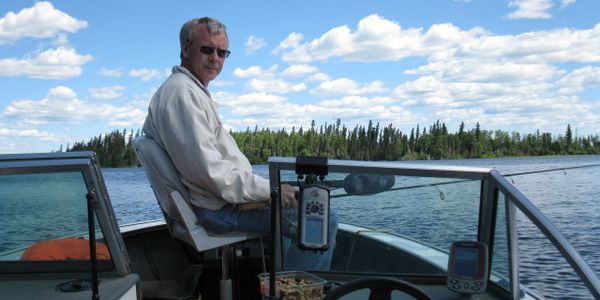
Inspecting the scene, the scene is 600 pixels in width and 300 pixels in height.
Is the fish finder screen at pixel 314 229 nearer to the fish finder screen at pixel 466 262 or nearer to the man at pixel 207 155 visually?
the man at pixel 207 155

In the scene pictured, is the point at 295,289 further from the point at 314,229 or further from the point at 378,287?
the point at 378,287

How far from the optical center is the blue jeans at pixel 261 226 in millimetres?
3229

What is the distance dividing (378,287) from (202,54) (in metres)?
1.79

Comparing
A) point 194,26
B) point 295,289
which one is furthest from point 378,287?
point 194,26

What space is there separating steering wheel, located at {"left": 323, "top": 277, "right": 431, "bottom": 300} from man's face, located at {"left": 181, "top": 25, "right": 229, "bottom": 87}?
1710mm

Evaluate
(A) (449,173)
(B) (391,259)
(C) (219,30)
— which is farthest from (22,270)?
(A) (449,173)

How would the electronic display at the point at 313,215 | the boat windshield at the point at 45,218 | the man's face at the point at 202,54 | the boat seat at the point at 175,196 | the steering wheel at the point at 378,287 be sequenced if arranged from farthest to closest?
1. the man's face at the point at 202,54
2. the boat seat at the point at 175,196
3. the electronic display at the point at 313,215
4. the boat windshield at the point at 45,218
5. the steering wheel at the point at 378,287

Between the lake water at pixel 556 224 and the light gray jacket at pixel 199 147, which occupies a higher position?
the light gray jacket at pixel 199 147

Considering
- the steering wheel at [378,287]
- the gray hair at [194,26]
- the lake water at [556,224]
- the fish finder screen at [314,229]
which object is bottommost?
the lake water at [556,224]

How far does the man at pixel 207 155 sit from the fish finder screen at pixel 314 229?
0.09m

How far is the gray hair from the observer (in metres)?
3.42

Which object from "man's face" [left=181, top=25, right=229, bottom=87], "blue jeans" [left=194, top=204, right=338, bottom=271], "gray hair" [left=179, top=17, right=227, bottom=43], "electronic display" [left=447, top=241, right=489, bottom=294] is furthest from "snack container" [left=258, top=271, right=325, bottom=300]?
"gray hair" [left=179, top=17, right=227, bottom=43]

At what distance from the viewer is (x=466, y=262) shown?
9.77 feet

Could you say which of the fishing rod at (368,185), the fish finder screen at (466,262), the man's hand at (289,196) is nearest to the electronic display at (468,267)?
the fish finder screen at (466,262)
